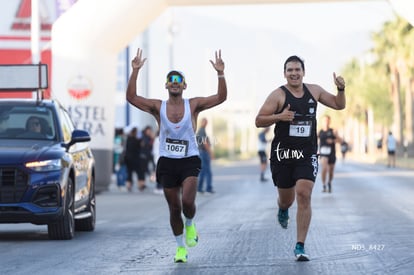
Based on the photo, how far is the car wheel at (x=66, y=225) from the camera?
14078 mm

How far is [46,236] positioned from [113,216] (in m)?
4.87

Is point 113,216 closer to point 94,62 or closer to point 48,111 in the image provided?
point 48,111

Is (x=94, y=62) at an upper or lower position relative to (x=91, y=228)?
upper

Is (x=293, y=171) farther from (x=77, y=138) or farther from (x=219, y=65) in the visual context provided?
(x=77, y=138)

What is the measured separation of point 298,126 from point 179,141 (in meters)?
1.16

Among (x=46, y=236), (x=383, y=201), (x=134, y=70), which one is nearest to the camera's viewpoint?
(x=134, y=70)

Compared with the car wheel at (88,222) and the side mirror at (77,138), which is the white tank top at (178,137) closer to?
the side mirror at (77,138)

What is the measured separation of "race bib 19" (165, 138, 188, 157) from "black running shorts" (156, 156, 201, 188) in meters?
0.06

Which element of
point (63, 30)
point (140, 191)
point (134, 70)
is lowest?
point (140, 191)

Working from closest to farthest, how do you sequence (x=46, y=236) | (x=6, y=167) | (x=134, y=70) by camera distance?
(x=134, y=70)
(x=6, y=167)
(x=46, y=236)

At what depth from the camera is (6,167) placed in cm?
1359

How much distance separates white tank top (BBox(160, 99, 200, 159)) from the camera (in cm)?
1135

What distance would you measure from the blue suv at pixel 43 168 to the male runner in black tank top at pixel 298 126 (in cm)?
330

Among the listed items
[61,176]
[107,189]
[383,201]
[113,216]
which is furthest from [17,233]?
[107,189]
